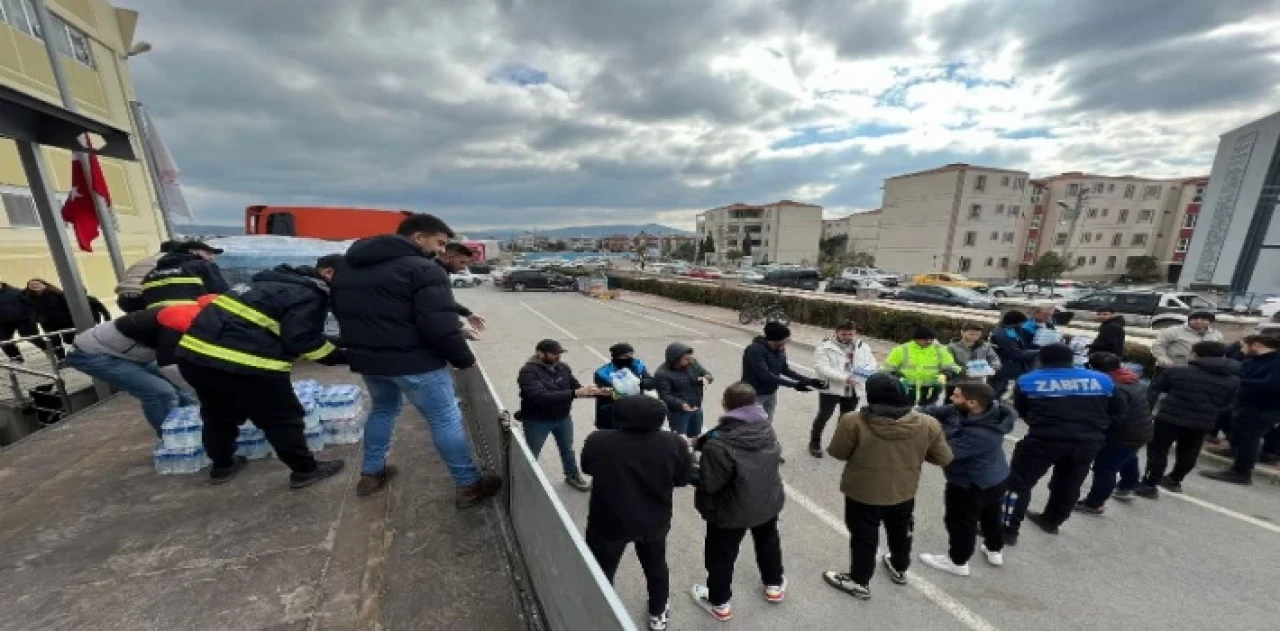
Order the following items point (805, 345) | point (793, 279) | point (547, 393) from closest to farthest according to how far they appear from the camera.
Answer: point (547, 393) → point (805, 345) → point (793, 279)

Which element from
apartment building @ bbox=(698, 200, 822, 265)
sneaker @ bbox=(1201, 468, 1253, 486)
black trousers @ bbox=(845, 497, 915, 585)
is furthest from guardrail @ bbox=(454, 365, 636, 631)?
apartment building @ bbox=(698, 200, 822, 265)

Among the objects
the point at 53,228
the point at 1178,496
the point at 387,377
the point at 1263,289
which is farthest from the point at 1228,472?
the point at 1263,289

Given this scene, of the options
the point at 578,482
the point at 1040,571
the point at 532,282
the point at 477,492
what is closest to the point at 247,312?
the point at 477,492

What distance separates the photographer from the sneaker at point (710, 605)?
9.78 ft

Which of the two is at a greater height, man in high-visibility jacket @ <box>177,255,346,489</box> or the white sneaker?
man in high-visibility jacket @ <box>177,255,346,489</box>

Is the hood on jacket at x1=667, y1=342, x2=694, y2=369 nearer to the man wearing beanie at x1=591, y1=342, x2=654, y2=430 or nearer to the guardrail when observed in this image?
the man wearing beanie at x1=591, y1=342, x2=654, y2=430

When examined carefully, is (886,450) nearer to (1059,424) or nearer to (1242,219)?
(1059,424)

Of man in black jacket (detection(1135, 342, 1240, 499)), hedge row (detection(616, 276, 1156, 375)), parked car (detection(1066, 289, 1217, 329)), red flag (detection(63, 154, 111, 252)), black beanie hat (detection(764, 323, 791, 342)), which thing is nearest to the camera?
man in black jacket (detection(1135, 342, 1240, 499))

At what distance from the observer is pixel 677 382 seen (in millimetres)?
→ 4387

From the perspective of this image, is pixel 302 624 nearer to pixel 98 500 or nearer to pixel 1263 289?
pixel 98 500

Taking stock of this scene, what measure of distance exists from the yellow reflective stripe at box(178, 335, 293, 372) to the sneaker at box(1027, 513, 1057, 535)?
5.99m

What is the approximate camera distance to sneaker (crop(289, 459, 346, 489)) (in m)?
3.00

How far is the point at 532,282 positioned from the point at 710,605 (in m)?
26.8

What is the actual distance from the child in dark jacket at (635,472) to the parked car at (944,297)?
20.6 meters
